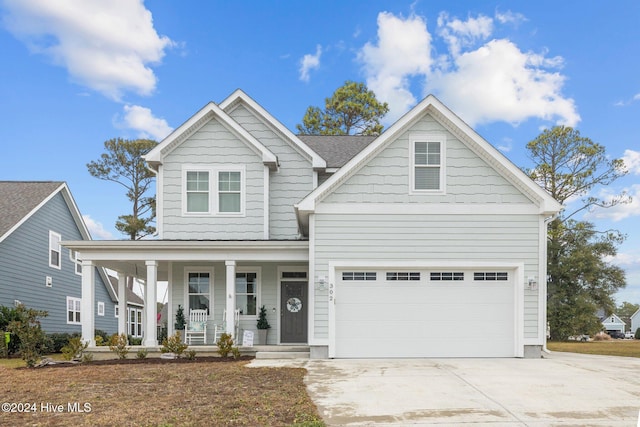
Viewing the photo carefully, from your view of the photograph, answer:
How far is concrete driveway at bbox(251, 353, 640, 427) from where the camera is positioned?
6.59 meters

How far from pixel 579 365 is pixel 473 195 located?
444 cm

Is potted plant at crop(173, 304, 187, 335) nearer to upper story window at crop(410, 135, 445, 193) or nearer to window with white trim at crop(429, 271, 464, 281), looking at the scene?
window with white trim at crop(429, 271, 464, 281)

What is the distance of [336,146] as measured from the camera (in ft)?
61.2

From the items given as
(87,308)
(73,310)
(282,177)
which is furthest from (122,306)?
(73,310)

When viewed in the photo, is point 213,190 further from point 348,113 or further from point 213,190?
Answer: point 348,113

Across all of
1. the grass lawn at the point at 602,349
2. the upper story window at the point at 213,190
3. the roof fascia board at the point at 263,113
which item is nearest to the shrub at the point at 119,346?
the upper story window at the point at 213,190

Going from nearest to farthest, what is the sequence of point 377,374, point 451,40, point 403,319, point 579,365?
1. point 377,374
2. point 579,365
3. point 403,319
4. point 451,40

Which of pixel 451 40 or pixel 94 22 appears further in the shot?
pixel 451 40

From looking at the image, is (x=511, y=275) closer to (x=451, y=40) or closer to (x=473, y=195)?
(x=473, y=195)

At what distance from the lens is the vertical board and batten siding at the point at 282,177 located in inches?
636

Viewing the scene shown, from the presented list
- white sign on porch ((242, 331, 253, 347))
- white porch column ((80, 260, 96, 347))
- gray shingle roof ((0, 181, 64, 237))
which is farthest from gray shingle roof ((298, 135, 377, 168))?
gray shingle roof ((0, 181, 64, 237))

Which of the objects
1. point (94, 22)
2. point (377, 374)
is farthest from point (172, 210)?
point (377, 374)

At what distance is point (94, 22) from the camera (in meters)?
16.6

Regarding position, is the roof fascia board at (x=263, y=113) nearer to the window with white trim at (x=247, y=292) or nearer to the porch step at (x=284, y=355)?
the window with white trim at (x=247, y=292)
